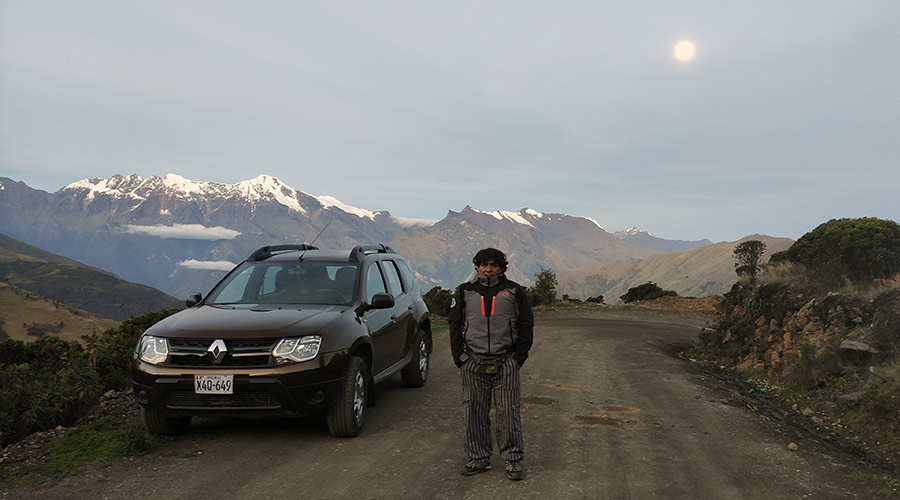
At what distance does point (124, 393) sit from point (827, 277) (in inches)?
490

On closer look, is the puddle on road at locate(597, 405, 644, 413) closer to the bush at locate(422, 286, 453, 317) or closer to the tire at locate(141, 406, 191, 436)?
the tire at locate(141, 406, 191, 436)

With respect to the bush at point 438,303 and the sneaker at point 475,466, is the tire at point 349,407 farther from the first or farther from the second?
the bush at point 438,303

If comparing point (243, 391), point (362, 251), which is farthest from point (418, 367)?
point (243, 391)

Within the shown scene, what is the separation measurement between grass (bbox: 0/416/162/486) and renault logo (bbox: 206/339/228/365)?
3.73 feet

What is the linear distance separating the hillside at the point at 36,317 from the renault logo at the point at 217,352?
121 meters

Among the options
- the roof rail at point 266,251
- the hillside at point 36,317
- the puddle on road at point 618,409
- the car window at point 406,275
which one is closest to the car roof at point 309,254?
the roof rail at point 266,251

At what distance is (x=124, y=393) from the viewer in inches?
316

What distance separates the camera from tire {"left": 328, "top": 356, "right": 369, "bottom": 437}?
589cm

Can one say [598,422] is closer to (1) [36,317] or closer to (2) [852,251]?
(2) [852,251]

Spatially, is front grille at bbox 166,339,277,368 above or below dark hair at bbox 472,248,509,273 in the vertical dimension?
below

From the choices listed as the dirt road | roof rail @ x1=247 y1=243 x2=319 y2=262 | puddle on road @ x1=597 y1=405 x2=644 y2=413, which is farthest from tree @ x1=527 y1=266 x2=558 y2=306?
roof rail @ x1=247 y1=243 x2=319 y2=262

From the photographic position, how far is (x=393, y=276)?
27.5 feet

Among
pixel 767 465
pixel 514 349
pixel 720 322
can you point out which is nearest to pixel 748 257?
pixel 720 322

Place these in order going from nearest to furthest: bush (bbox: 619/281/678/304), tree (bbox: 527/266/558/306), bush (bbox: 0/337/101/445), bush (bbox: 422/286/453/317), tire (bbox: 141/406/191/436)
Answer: tire (bbox: 141/406/191/436) → bush (bbox: 0/337/101/445) → bush (bbox: 422/286/453/317) → tree (bbox: 527/266/558/306) → bush (bbox: 619/281/678/304)
